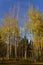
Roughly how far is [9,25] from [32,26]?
2616 millimetres

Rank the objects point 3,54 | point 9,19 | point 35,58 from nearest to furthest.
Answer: point 9,19, point 35,58, point 3,54

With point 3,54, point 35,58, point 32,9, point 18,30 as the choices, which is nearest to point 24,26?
point 18,30

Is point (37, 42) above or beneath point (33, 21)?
beneath

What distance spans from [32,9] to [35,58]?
599 cm

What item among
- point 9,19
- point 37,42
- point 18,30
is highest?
point 9,19

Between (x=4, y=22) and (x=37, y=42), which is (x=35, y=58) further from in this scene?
(x=4, y=22)

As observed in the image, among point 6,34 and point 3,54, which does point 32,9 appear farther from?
point 3,54

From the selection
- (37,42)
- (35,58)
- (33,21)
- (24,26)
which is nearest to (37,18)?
(33,21)

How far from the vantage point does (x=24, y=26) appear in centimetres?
1958

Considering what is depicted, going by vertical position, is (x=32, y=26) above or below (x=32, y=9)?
below

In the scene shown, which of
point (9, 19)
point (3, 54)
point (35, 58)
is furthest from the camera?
point (3, 54)

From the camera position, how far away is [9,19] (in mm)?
19125

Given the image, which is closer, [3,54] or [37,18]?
[37,18]

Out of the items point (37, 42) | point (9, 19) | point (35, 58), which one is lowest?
point (35, 58)
